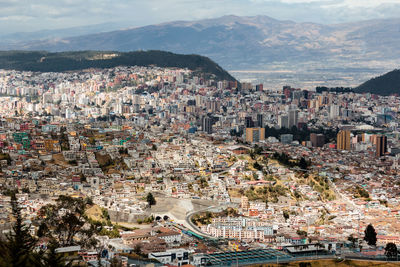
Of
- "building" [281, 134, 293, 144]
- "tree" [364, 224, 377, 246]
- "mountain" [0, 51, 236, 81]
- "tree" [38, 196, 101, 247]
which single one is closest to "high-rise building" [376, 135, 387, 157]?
"building" [281, 134, 293, 144]

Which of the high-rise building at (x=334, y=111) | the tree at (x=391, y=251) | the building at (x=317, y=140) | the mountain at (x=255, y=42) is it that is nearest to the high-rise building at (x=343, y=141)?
the building at (x=317, y=140)

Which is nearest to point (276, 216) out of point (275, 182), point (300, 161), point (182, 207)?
point (182, 207)

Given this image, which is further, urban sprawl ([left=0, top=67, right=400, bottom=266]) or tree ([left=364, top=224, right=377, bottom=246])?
tree ([left=364, top=224, right=377, bottom=246])

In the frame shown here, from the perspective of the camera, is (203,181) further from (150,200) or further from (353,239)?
(353,239)

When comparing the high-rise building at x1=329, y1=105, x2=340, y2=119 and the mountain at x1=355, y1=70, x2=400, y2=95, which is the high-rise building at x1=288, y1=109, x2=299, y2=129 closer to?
the high-rise building at x1=329, y1=105, x2=340, y2=119

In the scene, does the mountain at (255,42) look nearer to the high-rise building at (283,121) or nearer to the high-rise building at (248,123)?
the high-rise building at (283,121)
